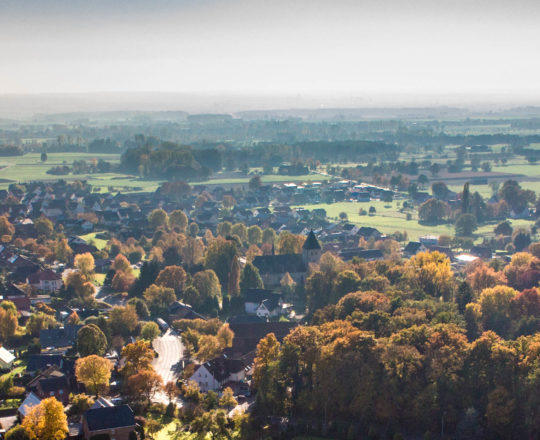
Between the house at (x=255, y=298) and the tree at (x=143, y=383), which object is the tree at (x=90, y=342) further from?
the house at (x=255, y=298)

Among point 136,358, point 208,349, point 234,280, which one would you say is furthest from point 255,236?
point 136,358

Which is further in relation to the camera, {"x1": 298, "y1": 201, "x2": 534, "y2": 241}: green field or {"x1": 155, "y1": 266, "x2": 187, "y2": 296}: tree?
{"x1": 298, "y1": 201, "x2": 534, "y2": 241}: green field

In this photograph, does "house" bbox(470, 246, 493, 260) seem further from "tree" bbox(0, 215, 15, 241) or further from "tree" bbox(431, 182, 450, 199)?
"tree" bbox(0, 215, 15, 241)

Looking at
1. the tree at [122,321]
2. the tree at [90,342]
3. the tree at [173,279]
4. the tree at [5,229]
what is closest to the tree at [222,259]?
the tree at [173,279]

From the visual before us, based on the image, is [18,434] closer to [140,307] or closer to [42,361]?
[42,361]

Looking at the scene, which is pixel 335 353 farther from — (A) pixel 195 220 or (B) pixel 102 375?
Result: (A) pixel 195 220

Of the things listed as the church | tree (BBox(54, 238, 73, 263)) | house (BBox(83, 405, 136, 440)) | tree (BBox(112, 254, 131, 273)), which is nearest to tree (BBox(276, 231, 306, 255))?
the church
